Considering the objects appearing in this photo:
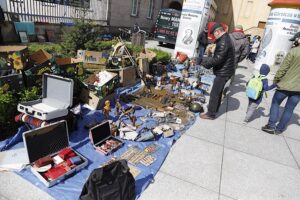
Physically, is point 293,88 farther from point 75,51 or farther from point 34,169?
point 75,51

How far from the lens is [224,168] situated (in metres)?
4.04

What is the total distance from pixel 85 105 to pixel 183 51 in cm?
898

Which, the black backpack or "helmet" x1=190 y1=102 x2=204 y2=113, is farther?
"helmet" x1=190 y1=102 x2=204 y2=113

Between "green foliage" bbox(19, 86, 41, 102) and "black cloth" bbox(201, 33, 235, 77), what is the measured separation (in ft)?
11.9

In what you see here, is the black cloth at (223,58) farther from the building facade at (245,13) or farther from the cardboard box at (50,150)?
the building facade at (245,13)

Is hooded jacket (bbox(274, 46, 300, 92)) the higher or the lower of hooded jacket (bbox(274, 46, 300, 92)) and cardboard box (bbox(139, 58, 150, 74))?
the higher

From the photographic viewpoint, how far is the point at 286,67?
15.8ft

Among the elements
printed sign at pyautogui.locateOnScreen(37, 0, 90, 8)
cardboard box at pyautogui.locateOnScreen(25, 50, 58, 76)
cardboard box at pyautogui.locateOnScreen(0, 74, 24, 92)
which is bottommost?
cardboard box at pyautogui.locateOnScreen(0, 74, 24, 92)

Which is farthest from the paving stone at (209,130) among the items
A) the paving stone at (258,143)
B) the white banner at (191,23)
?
the white banner at (191,23)

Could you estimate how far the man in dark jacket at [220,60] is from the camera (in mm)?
4965

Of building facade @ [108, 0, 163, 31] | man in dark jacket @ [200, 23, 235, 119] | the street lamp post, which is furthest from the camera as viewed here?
building facade @ [108, 0, 163, 31]

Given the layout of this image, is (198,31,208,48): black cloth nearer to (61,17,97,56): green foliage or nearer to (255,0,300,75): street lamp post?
(255,0,300,75): street lamp post

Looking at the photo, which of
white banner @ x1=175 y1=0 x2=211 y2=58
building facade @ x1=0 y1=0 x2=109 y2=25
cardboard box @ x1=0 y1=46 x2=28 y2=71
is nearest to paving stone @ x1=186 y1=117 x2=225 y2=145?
cardboard box @ x1=0 y1=46 x2=28 y2=71

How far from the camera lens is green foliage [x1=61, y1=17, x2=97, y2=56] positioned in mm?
8273
